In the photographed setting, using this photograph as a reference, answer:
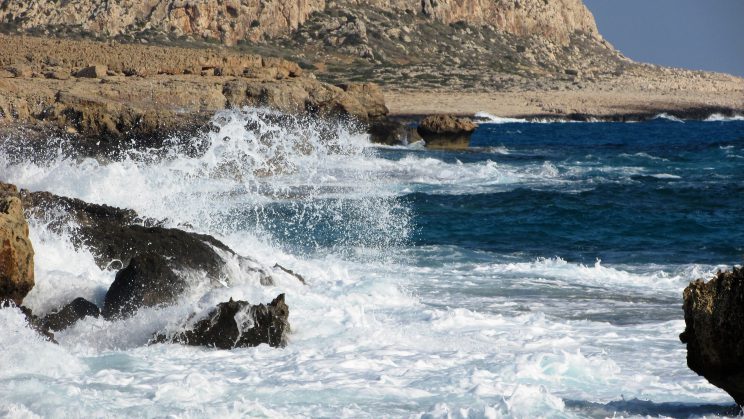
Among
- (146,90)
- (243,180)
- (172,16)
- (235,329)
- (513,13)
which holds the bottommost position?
(243,180)

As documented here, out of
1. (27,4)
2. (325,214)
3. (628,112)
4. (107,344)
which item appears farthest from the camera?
(628,112)

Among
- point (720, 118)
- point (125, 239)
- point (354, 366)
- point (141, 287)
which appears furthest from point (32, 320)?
point (720, 118)

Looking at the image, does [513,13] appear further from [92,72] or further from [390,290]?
[390,290]

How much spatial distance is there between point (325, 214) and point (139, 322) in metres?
8.92

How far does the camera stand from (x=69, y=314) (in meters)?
7.75

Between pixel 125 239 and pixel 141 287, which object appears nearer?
pixel 141 287

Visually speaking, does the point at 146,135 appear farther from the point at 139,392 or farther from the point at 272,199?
the point at 139,392

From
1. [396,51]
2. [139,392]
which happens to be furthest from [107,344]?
[396,51]

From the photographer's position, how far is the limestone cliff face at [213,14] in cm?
6066

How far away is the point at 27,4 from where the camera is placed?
60344mm

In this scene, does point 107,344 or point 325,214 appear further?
point 325,214

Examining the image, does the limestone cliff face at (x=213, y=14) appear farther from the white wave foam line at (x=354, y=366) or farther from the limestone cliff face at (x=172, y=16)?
the white wave foam line at (x=354, y=366)

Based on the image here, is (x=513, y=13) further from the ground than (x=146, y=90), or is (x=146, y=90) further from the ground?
(x=513, y=13)

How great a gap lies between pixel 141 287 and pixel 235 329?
958mm
